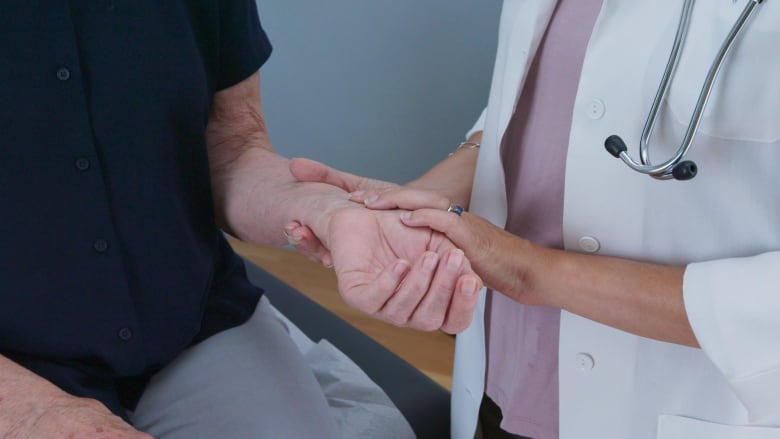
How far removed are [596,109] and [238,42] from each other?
530 millimetres

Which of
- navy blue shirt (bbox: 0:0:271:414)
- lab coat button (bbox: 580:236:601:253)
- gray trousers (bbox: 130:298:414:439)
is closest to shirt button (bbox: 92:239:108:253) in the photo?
navy blue shirt (bbox: 0:0:271:414)

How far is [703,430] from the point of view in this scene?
38.7 inches

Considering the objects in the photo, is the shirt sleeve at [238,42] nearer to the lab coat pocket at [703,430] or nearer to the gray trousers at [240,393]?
the gray trousers at [240,393]

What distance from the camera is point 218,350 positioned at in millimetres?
1153

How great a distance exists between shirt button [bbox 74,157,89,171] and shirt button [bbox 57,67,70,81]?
10cm

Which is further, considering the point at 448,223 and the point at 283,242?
the point at 283,242

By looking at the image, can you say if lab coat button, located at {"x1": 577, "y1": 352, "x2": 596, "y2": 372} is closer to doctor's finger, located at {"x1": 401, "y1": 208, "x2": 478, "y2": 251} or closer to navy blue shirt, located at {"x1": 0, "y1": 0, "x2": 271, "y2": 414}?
doctor's finger, located at {"x1": 401, "y1": 208, "x2": 478, "y2": 251}

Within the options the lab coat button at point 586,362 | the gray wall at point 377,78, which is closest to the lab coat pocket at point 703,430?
the lab coat button at point 586,362

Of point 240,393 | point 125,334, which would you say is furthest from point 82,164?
point 240,393

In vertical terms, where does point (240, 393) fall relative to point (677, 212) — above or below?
below

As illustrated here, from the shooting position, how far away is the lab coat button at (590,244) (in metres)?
1.01

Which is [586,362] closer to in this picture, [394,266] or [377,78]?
[394,266]

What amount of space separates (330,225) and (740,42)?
53 cm

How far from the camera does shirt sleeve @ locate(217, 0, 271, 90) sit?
3.79 ft
